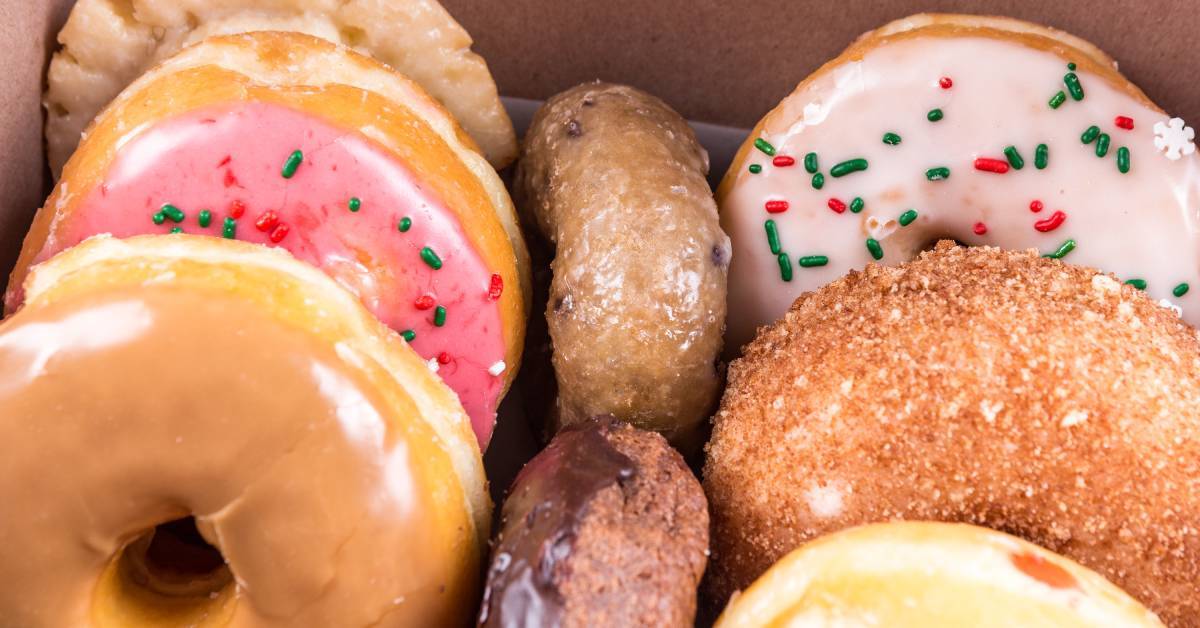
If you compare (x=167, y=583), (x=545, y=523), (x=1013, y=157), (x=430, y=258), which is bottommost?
(x=167, y=583)

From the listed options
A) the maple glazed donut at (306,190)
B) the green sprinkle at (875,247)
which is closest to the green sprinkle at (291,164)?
the maple glazed donut at (306,190)

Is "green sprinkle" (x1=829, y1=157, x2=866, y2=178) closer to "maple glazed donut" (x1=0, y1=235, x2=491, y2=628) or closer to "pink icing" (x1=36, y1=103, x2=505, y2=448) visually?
"pink icing" (x1=36, y1=103, x2=505, y2=448)

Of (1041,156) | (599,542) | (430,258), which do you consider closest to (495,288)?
(430,258)

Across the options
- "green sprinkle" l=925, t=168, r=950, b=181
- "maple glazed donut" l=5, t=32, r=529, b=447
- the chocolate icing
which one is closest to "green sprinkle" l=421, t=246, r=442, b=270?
"maple glazed donut" l=5, t=32, r=529, b=447

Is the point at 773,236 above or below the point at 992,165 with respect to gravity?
below

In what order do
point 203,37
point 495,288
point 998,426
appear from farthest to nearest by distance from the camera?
1. point 203,37
2. point 495,288
3. point 998,426

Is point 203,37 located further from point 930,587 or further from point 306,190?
point 930,587
